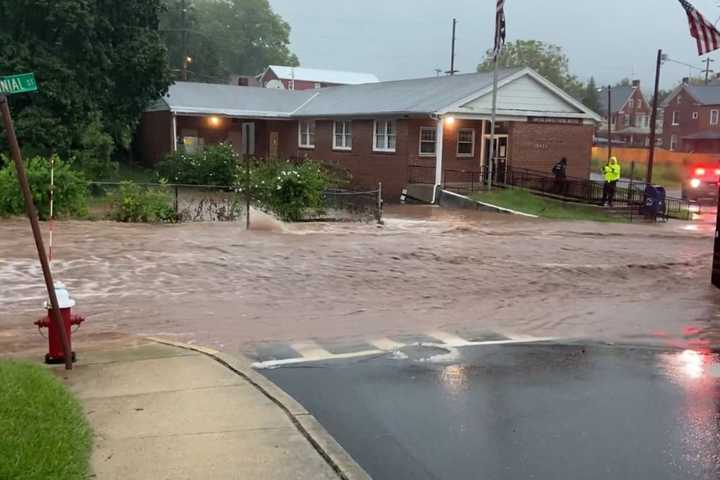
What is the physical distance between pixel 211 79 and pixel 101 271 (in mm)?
67777

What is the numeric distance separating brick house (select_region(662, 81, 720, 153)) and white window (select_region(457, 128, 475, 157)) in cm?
5273

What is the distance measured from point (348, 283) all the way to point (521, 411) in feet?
23.1

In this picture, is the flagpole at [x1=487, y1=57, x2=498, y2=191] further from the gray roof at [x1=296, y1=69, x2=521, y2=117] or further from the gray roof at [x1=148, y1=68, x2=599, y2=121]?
the gray roof at [x1=296, y1=69, x2=521, y2=117]

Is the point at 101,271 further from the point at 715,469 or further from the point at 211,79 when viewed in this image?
the point at 211,79

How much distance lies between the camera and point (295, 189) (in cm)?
2198

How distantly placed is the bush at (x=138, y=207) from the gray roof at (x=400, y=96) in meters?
13.7

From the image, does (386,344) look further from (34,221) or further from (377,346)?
(34,221)

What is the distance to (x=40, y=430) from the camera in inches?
195

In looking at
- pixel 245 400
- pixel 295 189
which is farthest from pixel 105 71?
pixel 245 400

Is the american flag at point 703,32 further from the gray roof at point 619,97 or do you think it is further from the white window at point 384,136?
the gray roof at point 619,97

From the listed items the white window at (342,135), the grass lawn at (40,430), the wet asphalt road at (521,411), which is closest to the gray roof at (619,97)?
the white window at (342,135)

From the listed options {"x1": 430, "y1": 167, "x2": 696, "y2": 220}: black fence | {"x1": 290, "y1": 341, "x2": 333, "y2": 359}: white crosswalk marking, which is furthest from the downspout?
{"x1": 290, "y1": 341, "x2": 333, "y2": 359}: white crosswalk marking

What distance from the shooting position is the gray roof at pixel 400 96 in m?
32.8

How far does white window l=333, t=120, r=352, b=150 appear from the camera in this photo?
37.3 meters
